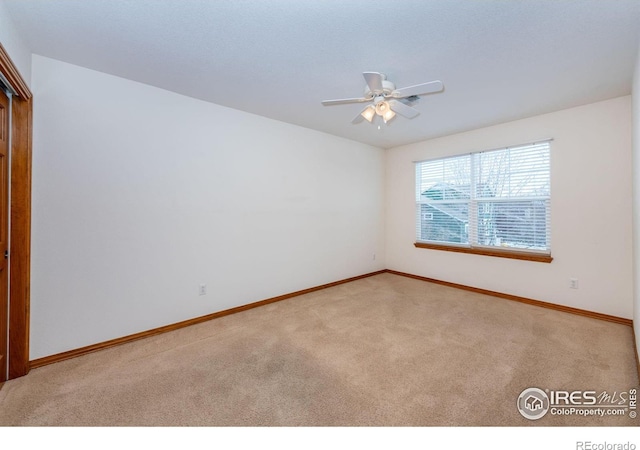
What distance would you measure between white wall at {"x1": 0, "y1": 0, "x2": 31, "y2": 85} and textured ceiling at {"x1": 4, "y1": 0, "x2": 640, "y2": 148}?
56mm

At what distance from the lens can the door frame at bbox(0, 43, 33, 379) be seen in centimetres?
195

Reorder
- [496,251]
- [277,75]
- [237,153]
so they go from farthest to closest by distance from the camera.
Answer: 1. [496,251]
2. [237,153]
3. [277,75]

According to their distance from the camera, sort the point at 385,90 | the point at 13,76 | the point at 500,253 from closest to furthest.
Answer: the point at 13,76 < the point at 385,90 < the point at 500,253

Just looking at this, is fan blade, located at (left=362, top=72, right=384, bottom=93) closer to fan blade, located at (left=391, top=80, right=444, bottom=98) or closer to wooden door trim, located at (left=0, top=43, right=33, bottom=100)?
fan blade, located at (left=391, top=80, right=444, bottom=98)

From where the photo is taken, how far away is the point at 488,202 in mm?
3920

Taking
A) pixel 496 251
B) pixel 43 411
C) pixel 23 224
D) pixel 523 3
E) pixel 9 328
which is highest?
pixel 523 3

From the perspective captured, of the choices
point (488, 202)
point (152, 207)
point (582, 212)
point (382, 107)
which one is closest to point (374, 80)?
point (382, 107)

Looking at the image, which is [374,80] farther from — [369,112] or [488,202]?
[488,202]

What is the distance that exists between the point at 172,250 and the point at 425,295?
3271 millimetres

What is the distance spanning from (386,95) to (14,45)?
8.56 ft

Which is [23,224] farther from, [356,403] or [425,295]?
[425,295]
